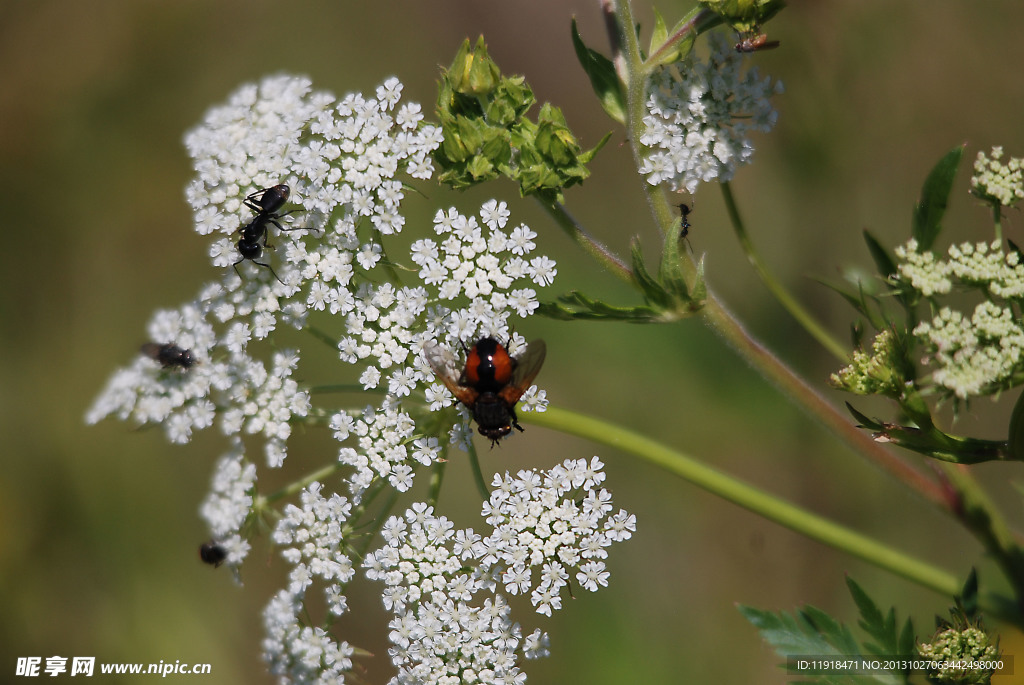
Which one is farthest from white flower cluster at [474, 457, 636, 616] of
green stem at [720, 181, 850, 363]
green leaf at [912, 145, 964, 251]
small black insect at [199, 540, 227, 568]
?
green leaf at [912, 145, 964, 251]

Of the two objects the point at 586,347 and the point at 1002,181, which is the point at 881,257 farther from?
the point at 586,347

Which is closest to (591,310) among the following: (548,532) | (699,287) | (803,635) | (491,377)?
(699,287)

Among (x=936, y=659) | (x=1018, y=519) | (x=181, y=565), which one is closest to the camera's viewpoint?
(x=936, y=659)

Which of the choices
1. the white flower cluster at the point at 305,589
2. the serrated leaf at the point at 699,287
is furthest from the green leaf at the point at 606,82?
the white flower cluster at the point at 305,589

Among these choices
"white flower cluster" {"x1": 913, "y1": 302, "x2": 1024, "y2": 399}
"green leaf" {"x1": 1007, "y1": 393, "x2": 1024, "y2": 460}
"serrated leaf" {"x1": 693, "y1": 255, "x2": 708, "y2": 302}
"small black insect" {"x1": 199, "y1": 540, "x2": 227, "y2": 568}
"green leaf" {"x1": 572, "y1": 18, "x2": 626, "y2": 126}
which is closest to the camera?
"green leaf" {"x1": 1007, "y1": 393, "x2": 1024, "y2": 460}

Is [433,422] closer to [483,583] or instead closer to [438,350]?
[438,350]

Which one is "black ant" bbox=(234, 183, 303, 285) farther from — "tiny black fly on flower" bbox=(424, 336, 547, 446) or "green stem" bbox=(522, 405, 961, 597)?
"green stem" bbox=(522, 405, 961, 597)

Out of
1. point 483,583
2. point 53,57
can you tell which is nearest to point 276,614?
point 483,583
